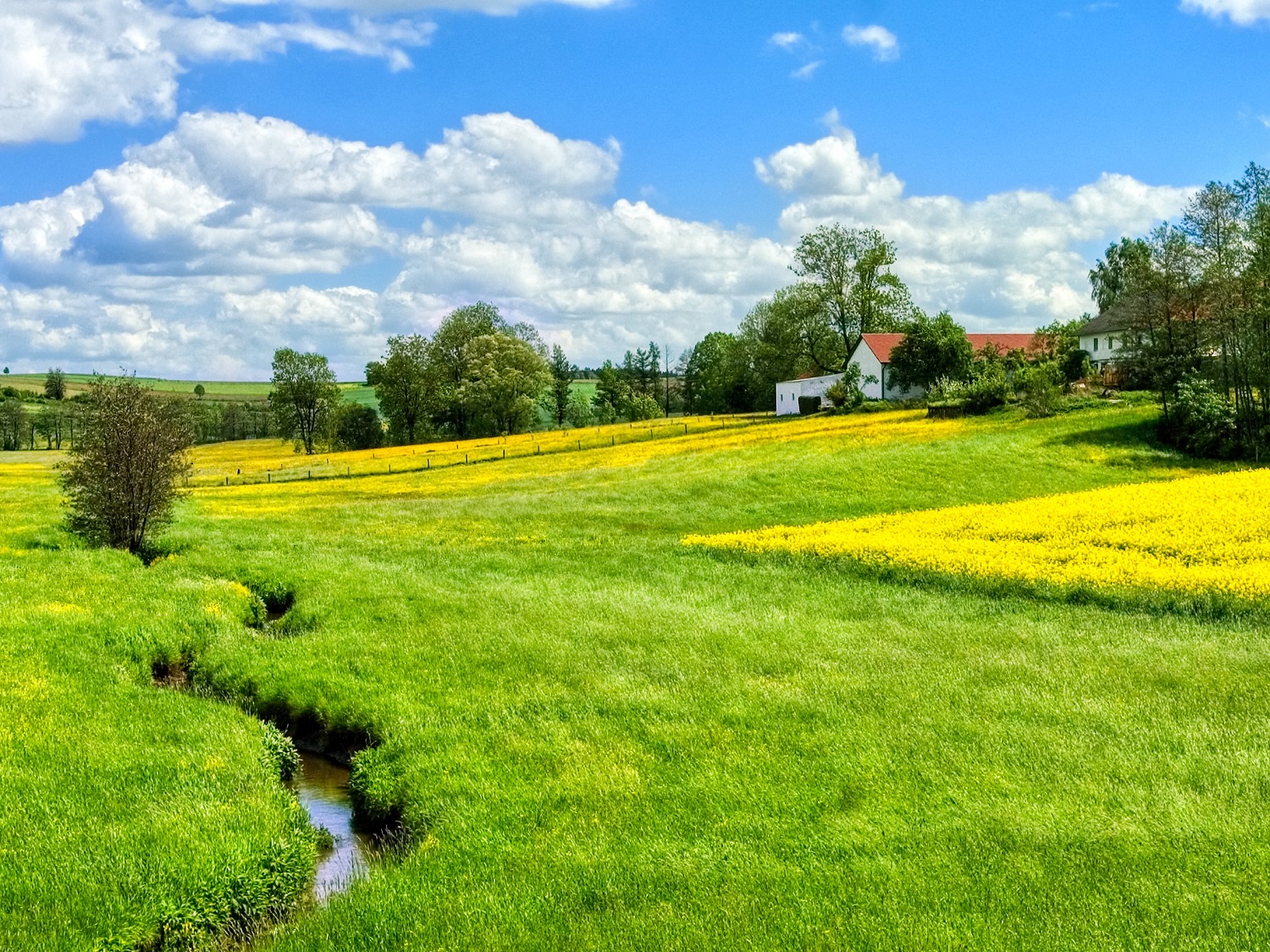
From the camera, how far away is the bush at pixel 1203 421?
43.2 metres

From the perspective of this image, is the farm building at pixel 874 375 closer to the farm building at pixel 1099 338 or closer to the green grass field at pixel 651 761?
the farm building at pixel 1099 338

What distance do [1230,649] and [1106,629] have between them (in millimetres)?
1977

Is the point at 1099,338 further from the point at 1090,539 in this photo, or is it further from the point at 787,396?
the point at 1090,539

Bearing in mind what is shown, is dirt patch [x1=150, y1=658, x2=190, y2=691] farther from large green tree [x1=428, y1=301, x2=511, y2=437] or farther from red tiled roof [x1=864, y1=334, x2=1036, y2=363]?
large green tree [x1=428, y1=301, x2=511, y2=437]

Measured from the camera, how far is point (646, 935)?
771 centimetres

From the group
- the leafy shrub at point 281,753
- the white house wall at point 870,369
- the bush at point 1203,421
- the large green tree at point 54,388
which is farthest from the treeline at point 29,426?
the leafy shrub at point 281,753

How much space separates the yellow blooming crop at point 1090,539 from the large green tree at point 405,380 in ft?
276


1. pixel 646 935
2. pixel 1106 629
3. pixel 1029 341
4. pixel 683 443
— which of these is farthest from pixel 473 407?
pixel 646 935

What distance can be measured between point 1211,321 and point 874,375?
3608cm

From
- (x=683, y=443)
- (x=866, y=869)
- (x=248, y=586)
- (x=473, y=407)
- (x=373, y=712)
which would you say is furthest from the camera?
(x=473, y=407)

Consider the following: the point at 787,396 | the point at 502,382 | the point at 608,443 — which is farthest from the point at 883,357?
the point at 502,382

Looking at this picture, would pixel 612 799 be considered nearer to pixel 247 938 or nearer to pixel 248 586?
pixel 247 938

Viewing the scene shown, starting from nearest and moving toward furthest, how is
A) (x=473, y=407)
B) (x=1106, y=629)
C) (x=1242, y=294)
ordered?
1. (x=1106, y=629)
2. (x=1242, y=294)
3. (x=473, y=407)

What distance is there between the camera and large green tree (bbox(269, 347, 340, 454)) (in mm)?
109375
